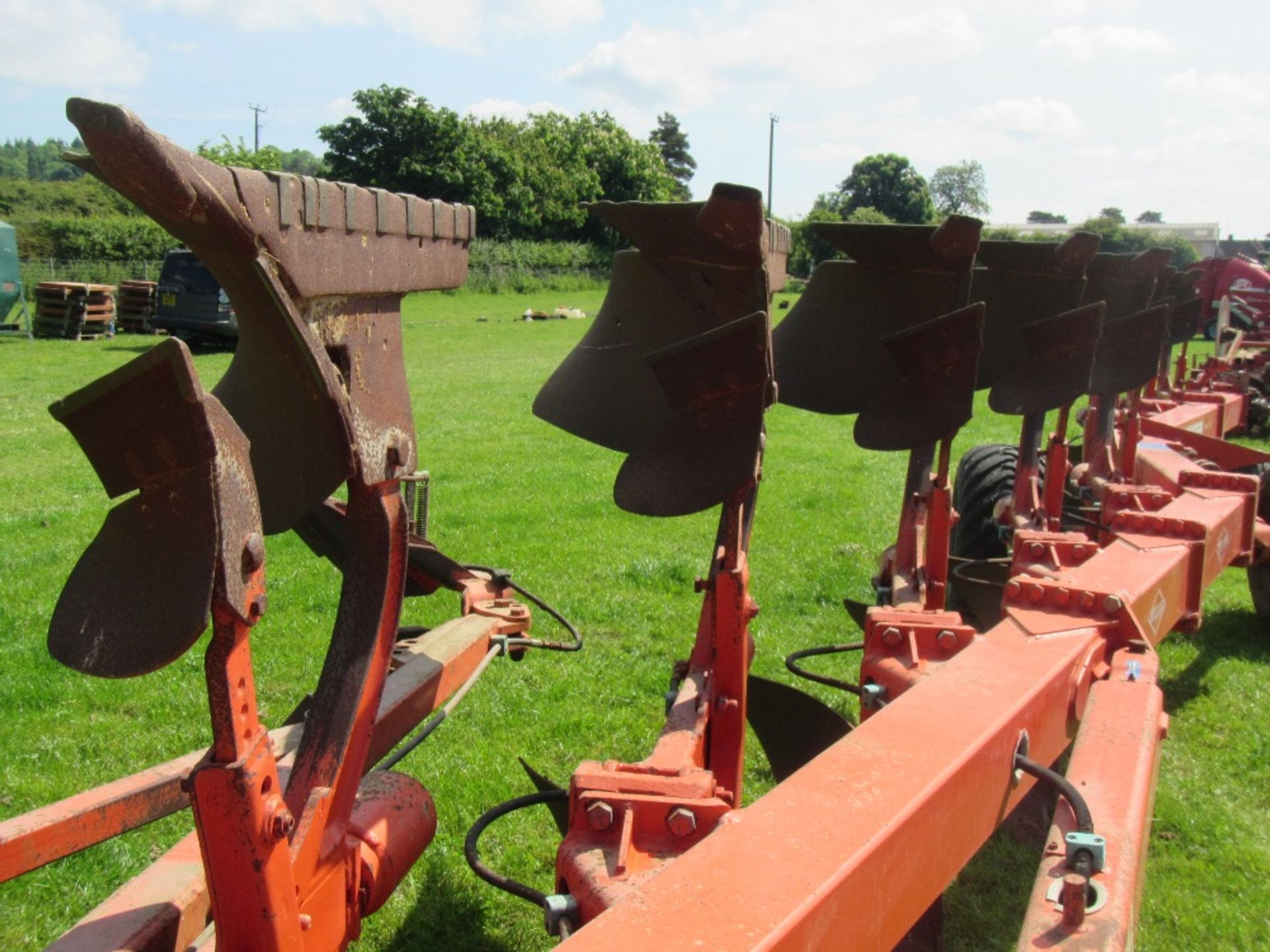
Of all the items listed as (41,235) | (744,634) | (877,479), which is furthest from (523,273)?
(744,634)

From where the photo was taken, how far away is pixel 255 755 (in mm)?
1647

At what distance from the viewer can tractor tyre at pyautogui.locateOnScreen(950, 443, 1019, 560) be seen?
5.84m

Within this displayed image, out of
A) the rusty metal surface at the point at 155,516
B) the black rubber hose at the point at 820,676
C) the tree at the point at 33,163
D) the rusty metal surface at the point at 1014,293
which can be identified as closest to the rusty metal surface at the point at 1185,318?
the rusty metal surface at the point at 1014,293

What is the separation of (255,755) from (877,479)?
8.07 metres

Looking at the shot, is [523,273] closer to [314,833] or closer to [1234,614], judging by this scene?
[1234,614]

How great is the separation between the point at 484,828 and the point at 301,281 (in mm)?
1259

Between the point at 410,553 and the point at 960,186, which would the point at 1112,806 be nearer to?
the point at 410,553

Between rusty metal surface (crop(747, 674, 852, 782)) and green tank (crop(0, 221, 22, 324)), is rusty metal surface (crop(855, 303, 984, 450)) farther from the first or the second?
green tank (crop(0, 221, 22, 324))

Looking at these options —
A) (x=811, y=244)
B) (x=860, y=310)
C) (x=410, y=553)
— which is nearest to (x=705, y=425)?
(x=410, y=553)

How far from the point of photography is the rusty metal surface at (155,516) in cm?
147

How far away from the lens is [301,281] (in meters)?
1.74

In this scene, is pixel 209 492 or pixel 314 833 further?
pixel 314 833

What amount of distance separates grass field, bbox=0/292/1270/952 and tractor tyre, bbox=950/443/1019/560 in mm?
677

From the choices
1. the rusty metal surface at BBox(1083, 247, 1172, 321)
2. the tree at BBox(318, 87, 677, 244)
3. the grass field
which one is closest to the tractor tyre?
the grass field
